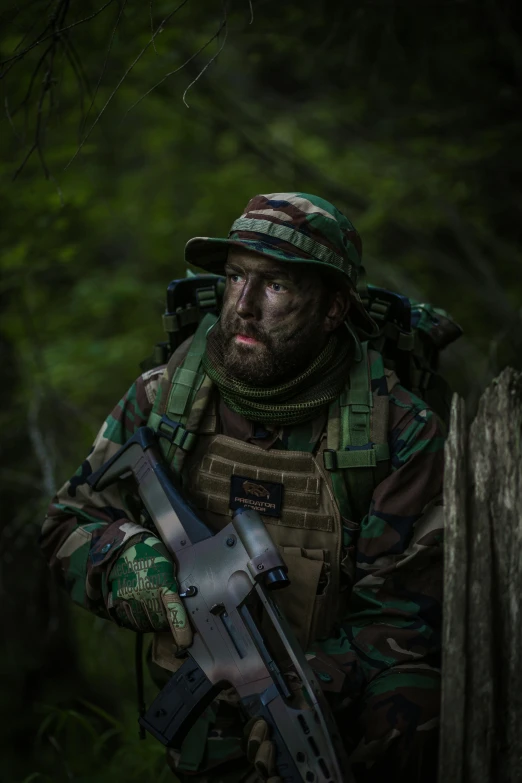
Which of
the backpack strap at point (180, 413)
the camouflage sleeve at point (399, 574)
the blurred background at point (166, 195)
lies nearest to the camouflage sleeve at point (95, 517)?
the backpack strap at point (180, 413)

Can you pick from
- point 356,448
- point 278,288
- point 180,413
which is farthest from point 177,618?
point 278,288

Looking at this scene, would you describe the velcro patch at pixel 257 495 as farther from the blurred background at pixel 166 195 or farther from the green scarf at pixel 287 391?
the blurred background at pixel 166 195

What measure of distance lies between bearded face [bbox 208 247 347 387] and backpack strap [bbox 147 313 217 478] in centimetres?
16

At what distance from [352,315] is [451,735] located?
1.61 metres

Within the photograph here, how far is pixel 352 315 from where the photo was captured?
3.31 metres

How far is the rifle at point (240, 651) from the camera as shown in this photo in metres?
2.43

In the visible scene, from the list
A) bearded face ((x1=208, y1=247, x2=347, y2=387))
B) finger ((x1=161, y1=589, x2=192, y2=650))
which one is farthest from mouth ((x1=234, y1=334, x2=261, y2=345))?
finger ((x1=161, y1=589, x2=192, y2=650))

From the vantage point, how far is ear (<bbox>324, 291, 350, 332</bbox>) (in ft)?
10.5

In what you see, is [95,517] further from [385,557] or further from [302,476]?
[385,557]

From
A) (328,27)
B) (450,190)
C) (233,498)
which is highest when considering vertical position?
(328,27)

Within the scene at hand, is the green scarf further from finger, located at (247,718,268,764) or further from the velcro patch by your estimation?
finger, located at (247,718,268,764)

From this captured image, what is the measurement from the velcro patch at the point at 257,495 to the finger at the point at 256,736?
0.77m

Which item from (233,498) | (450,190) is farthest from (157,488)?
(450,190)

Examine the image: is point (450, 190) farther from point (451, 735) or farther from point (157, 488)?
point (451, 735)
